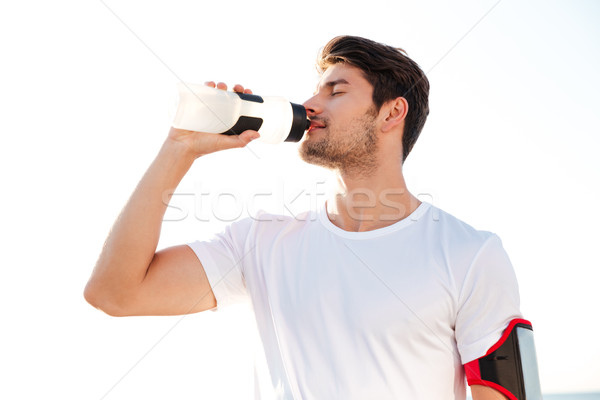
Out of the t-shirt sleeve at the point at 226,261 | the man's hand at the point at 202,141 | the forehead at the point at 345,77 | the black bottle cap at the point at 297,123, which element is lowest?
the t-shirt sleeve at the point at 226,261

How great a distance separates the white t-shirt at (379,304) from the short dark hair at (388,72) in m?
0.49

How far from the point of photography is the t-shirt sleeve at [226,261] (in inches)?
54.5

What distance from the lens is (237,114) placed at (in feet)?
4.59

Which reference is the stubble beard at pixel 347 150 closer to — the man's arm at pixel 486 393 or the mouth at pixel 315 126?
the mouth at pixel 315 126

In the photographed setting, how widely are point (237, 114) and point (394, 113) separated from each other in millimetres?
618

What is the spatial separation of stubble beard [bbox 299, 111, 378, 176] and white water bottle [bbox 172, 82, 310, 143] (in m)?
0.08

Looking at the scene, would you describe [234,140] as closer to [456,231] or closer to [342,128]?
[342,128]

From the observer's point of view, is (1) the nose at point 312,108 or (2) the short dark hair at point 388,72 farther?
(2) the short dark hair at point 388,72

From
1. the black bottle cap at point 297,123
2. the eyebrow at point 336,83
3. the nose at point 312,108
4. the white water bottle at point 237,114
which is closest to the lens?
the white water bottle at point 237,114

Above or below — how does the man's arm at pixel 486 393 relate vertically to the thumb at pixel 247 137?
below

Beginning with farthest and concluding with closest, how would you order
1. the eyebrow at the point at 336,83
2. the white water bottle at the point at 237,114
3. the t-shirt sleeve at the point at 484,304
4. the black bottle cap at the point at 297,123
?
the eyebrow at the point at 336,83
the black bottle cap at the point at 297,123
the white water bottle at the point at 237,114
the t-shirt sleeve at the point at 484,304

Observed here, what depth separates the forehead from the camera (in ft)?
5.62

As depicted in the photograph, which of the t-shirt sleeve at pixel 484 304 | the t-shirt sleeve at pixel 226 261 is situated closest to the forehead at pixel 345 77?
the t-shirt sleeve at pixel 226 261

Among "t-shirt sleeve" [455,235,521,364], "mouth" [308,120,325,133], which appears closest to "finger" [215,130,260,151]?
"mouth" [308,120,325,133]
